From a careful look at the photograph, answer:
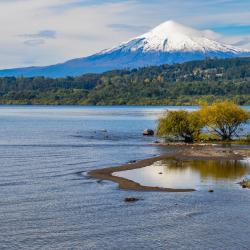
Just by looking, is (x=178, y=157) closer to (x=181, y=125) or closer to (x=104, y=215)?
(x=181, y=125)

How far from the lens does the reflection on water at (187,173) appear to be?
198 ft

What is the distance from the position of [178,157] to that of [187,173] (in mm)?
15223

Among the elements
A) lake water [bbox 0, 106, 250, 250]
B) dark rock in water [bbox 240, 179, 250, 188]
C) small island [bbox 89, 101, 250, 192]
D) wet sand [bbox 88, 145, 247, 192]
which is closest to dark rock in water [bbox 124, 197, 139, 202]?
lake water [bbox 0, 106, 250, 250]

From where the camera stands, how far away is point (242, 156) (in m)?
83.3

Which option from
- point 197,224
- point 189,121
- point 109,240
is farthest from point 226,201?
point 189,121

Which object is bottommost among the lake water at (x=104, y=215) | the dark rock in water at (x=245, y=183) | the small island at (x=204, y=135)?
the lake water at (x=104, y=215)

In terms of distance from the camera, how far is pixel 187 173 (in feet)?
221

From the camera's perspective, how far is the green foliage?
104 meters

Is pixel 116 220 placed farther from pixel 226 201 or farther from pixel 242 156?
pixel 242 156

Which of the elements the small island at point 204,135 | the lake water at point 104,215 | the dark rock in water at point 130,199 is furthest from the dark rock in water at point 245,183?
the small island at point 204,135

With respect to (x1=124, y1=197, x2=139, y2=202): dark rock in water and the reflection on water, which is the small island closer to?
the reflection on water

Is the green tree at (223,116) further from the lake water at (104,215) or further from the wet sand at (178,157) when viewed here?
the lake water at (104,215)

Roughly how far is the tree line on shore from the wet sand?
5.92 metres

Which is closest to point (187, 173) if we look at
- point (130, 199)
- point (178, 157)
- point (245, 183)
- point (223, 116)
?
point (245, 183)
